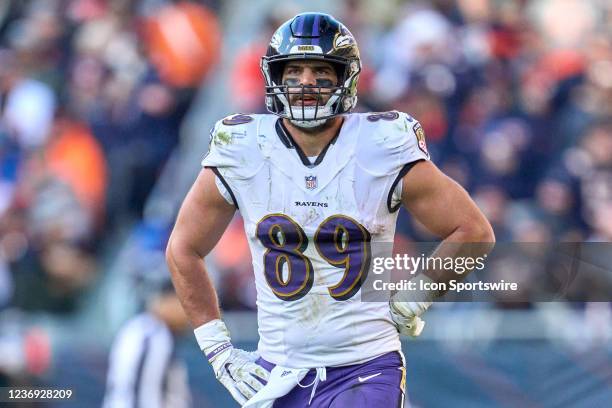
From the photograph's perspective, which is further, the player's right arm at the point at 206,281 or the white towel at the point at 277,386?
the player's right arm at the point at 206,281

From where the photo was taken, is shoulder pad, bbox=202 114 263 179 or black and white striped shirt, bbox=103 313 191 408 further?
black and white striped shirt, bbox=103 313 191 408

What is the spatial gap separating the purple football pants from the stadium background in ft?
8.73

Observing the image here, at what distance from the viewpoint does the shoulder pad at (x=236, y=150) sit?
392 centimetres

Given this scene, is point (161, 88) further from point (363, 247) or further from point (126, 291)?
point (363, 247)

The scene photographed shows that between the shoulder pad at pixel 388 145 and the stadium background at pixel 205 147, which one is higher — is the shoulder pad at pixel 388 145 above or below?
above

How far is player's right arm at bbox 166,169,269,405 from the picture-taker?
3.97m

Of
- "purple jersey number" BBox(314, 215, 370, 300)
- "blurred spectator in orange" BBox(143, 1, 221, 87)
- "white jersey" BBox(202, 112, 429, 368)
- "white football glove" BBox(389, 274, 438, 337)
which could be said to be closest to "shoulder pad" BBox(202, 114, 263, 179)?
"white jersey" BBox(202, 112, 429, 368)

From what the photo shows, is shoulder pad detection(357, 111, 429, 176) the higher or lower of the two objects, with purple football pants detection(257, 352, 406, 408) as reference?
higher

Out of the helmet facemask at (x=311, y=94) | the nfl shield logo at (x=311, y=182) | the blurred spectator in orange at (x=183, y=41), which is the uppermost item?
the helmet facemask at (x=311, y=94)

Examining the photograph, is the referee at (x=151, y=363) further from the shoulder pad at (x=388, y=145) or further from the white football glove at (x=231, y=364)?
the shoulder pad at (x=388, y=145)

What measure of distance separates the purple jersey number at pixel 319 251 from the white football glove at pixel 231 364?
28cm

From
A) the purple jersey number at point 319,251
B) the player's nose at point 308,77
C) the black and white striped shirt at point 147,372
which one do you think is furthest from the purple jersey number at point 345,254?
the black and white striped shirt at point 147,372

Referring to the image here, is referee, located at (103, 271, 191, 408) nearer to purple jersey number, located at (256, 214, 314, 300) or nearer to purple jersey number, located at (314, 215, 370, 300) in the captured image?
purple jersey number, located at (256, 214, 314, 300)

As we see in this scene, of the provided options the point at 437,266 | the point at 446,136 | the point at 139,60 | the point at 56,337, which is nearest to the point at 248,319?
the point at 56,337
